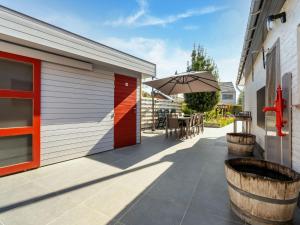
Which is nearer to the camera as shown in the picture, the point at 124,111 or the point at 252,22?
the point at 252,22

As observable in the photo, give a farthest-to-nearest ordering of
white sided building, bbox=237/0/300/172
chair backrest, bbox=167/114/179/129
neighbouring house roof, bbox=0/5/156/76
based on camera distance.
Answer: chair backrest, bbox=167/114/179/129 → neighbouring house roof, bbox=0/5/156/76 → white sided building, bbox=237/0/300/172

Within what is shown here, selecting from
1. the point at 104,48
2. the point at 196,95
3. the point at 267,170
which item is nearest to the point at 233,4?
the point at 104,48

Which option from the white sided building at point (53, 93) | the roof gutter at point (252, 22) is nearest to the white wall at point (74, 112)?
the white sided building at point (53, 93)

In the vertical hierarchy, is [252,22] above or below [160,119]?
above

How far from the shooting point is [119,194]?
2.35 metres

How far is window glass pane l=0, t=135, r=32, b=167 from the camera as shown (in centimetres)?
295

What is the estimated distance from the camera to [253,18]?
10.9ft

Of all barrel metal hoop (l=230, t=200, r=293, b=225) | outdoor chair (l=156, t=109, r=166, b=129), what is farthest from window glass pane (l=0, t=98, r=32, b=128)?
outdoor chair (l=156, t=109, r=166, b=129)

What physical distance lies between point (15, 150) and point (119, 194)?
225cm

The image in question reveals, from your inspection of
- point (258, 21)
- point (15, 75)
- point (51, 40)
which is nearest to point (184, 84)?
point (258, 21)

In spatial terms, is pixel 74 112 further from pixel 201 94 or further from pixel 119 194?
pixel 201 94

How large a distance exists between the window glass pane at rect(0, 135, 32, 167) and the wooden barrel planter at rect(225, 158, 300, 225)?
140 inches

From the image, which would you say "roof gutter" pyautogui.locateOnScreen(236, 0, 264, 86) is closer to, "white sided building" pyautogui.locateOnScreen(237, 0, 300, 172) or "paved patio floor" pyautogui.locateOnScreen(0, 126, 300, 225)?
"white sided building" pyautogui.locateOnScreen(237, 0, 300, 172)

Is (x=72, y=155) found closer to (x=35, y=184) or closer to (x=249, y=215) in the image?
(x=35, y=184)
